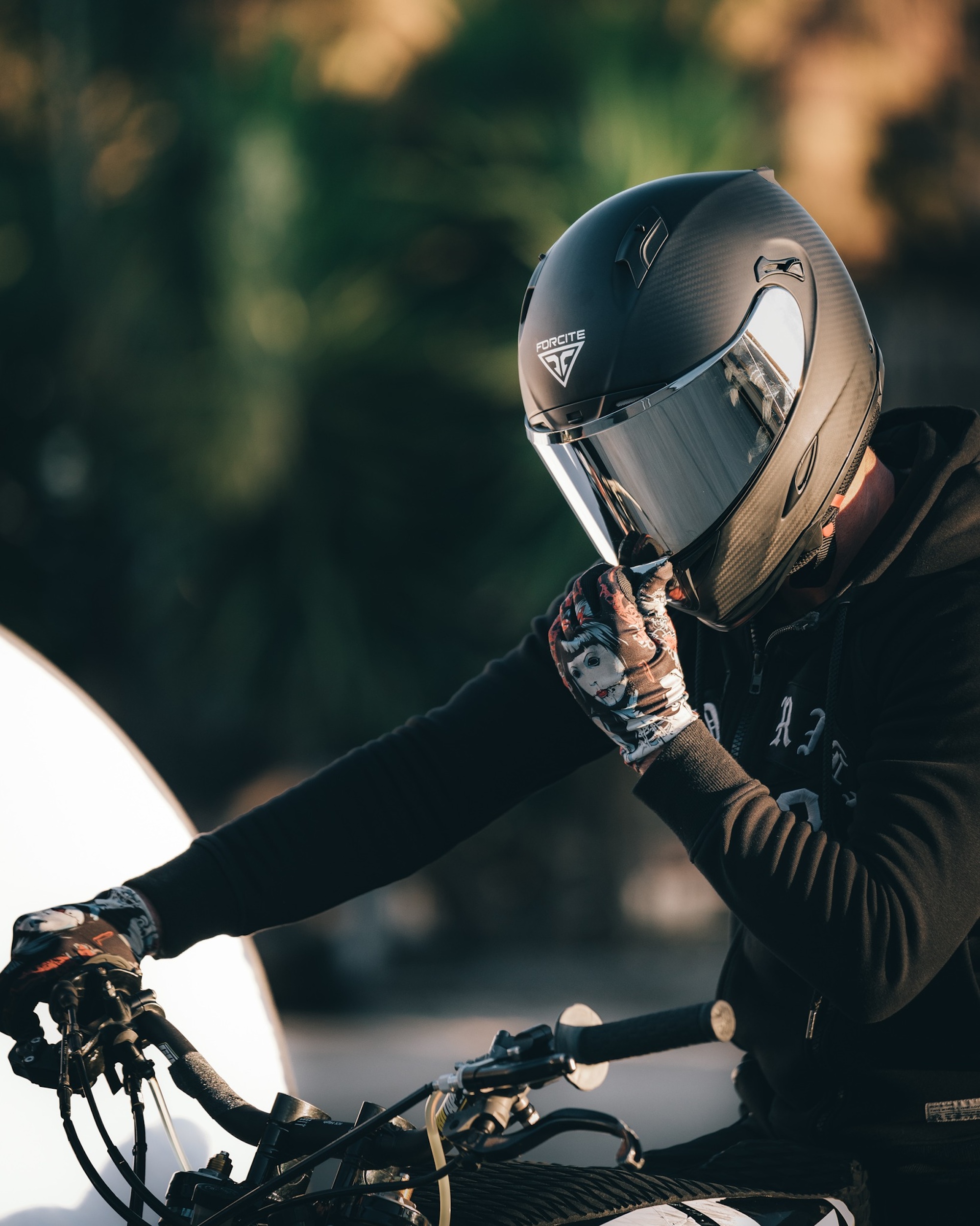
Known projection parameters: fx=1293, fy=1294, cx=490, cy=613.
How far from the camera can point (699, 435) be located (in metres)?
1.88

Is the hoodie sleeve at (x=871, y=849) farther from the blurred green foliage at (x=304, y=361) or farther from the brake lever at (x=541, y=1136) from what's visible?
the blurred green foliage at (x=304, y=361)

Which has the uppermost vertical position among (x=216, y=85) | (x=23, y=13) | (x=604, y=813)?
(x=23, y=13)

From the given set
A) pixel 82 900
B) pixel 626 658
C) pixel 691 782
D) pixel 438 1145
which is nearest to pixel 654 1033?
pixel 438 1145

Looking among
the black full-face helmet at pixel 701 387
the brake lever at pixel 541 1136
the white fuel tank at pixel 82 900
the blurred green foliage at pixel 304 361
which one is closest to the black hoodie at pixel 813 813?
the black full-face helmet at pixel 701 387

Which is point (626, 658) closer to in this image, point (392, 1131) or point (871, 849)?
point (871, 849)

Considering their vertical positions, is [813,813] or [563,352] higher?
[563,352]

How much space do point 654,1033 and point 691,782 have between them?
40cm

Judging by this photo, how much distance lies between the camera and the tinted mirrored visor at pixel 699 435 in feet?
6.10

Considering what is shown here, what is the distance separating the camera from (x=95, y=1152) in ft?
6.31

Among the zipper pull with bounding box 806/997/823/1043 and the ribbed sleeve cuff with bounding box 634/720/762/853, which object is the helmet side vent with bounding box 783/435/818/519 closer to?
the ribbed sleeve cuff with bounding box 634/720/762/853

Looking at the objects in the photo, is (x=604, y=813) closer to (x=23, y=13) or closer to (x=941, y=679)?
(x=23, y=13)

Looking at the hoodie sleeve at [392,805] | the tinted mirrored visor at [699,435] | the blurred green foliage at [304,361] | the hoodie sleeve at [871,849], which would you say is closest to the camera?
the hoodie sleeve at [871,849]

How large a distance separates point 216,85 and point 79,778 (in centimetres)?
725

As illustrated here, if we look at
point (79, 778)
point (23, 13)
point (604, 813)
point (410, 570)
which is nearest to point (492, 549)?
point (410, 570)
